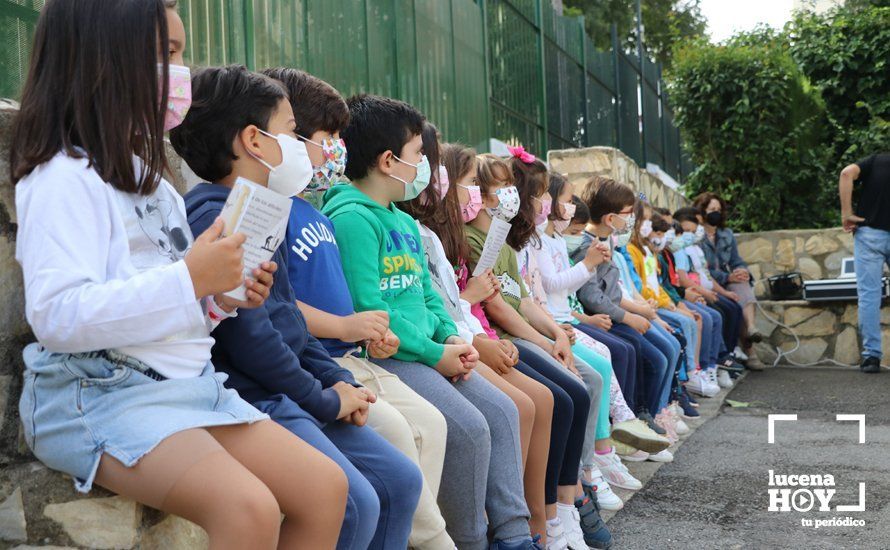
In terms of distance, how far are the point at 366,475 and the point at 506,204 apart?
227 centimetres

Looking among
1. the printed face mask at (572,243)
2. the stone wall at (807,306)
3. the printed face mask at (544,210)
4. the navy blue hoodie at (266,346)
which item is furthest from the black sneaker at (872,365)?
the navy blue hoodie at (266,346)

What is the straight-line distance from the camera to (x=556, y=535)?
379 centimetres

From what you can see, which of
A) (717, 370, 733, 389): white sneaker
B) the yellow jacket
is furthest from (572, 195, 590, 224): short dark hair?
(717, 370, 733, 389): white sneaker

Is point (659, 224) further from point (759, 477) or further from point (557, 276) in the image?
point (759, 477)

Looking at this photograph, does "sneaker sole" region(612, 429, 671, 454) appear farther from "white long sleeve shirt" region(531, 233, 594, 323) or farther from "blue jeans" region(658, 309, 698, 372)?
"blue jeans" region(658, 309, 698, 372)

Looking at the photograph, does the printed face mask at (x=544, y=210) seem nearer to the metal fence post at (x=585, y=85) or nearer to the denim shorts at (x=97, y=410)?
the denim shorts at (x=97, y=410)

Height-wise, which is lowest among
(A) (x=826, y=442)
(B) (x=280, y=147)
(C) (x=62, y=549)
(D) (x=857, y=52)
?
(A) (x=826, y=442)

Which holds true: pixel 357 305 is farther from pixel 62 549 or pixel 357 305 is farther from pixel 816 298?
pixel 816 298

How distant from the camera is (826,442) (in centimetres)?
593

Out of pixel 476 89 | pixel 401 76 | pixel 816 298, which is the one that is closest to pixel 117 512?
pixel 401 76

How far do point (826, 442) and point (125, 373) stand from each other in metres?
5.00

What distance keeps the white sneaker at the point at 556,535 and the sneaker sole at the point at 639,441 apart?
1.16m

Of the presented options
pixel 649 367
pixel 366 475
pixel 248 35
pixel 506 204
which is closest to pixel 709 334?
pixel 649 367

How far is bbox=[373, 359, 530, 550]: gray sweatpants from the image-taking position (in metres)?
3.13
